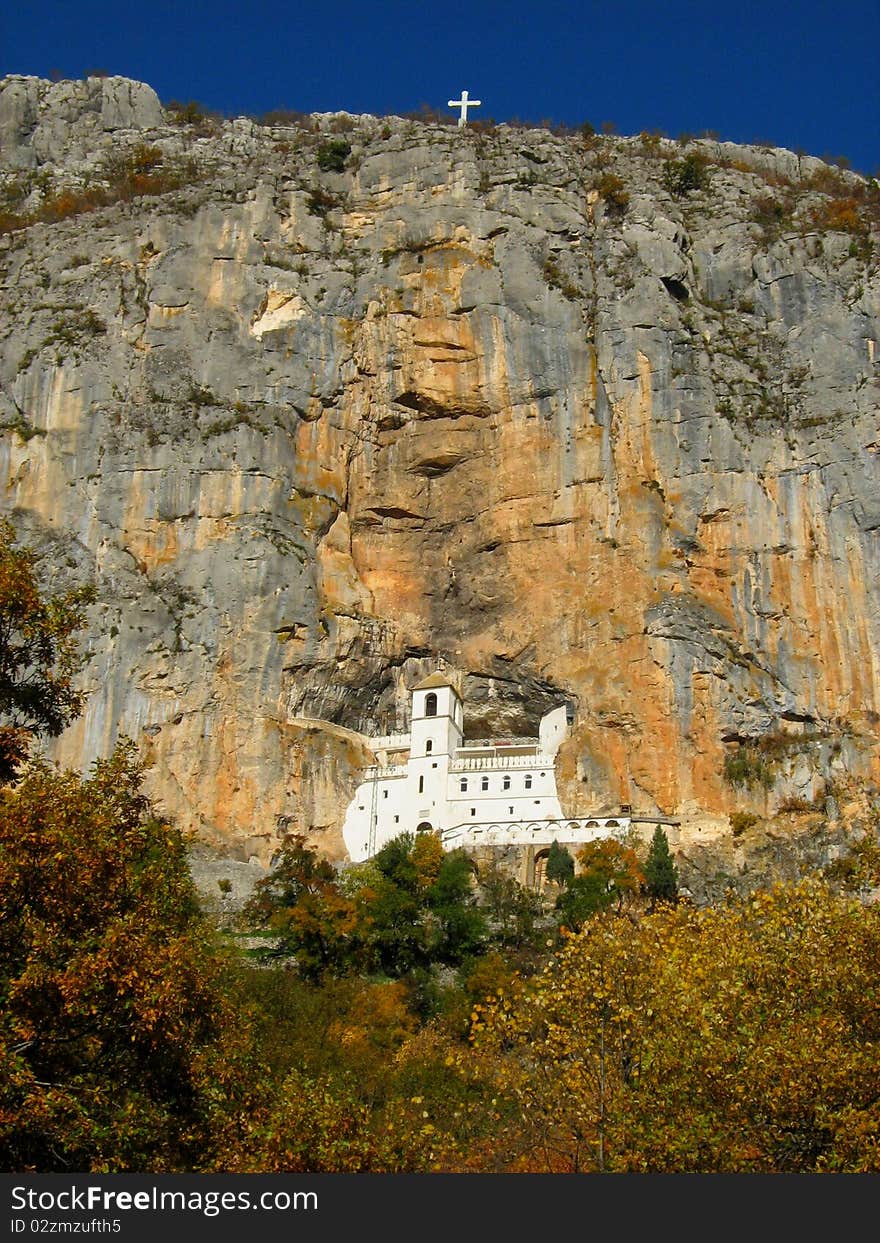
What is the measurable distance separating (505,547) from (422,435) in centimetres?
719

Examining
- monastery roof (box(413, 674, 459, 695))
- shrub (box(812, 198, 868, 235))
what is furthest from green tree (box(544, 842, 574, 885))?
shrub (box(812, 198, 868, 235))

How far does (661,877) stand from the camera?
52.2 metres

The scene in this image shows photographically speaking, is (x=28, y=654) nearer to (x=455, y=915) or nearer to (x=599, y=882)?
(x=455, y=915)

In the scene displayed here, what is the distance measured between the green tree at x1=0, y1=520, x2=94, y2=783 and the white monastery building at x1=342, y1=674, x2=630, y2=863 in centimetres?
3861

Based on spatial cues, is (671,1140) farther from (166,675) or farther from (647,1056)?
(166,675)

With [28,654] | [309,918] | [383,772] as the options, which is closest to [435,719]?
[383,772]

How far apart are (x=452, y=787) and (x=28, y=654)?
137 ft

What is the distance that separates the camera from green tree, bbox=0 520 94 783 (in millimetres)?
19609

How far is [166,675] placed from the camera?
200ft

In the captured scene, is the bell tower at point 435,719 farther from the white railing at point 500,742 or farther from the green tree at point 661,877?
the green tree at point 661,877

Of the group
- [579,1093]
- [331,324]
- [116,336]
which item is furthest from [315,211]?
[579,1093]

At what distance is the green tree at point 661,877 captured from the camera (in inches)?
2051

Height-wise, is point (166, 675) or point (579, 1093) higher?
point (166, 675)

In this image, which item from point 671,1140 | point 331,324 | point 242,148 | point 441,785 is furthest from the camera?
point 242,148
